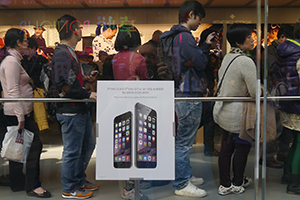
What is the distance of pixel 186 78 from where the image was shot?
8.41ft

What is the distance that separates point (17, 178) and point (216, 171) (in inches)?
69.7

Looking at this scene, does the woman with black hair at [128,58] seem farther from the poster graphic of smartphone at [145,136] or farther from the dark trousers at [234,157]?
the dark trousers at [234,157]

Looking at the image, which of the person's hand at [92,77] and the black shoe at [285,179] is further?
the black shoe at [285,179]

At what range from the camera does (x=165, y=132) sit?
2273mm

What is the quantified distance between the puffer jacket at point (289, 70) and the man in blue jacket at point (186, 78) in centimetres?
72

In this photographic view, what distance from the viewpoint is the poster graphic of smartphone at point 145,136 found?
7.38ft

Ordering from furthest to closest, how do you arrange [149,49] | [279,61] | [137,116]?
[279,61]
[149,49]
[137,116]

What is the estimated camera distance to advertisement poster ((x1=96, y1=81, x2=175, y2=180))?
2246mm

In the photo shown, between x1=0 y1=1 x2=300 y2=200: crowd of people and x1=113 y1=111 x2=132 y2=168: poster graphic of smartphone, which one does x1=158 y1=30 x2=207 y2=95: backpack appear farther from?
x1=113 y1=111 x2=132 y2=168: poster graphic of smartphone

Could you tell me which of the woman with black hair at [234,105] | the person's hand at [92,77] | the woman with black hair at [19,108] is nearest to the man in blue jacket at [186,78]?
the woman with black hair at [234,105]

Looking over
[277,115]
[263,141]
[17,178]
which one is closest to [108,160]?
[17,178]

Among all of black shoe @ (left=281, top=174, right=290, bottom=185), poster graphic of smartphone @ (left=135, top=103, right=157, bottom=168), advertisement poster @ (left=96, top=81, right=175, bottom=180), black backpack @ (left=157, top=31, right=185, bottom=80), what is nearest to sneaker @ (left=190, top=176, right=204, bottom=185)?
advertisement poster @ (left=96, top=81, right=175, bottom=180)

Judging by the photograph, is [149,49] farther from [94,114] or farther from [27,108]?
[27,108]

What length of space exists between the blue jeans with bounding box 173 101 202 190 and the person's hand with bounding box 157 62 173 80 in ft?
0.78
